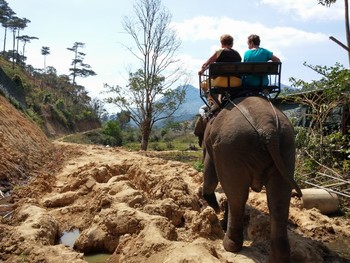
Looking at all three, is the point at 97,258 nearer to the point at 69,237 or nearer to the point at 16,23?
the point at 69,237

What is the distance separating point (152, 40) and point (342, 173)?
17.4m

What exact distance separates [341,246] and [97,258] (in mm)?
3340

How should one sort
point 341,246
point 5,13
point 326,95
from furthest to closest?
point 5,13, point 326,95, point 341,246

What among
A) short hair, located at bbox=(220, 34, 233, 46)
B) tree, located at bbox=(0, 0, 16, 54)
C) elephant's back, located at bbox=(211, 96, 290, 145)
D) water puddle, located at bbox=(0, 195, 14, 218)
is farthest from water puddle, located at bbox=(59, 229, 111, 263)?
tree, located at bbox=(0, 0, 16, 54)

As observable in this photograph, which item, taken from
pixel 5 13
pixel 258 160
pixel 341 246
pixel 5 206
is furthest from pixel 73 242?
pixel 5 13

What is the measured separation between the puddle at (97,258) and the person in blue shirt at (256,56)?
2868 mm

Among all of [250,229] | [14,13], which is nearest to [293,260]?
[250,229]

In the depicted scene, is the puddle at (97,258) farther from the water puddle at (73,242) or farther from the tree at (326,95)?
the tree at (326,95)

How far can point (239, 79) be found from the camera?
16.8 ft

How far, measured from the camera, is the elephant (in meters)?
3.94

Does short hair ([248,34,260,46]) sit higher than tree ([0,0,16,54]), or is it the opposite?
tree ([0,0,16,54])

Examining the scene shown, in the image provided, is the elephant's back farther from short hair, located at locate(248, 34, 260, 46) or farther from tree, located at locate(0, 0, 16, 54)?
tree, located at locate(0, 0, 16, 54)

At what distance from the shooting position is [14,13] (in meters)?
56.9

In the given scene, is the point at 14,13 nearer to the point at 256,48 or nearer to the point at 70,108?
the point at 70,108
